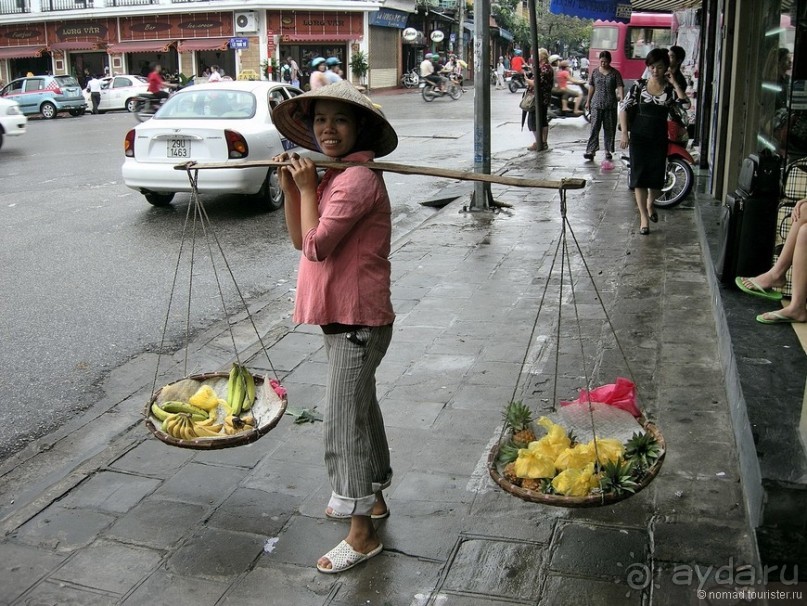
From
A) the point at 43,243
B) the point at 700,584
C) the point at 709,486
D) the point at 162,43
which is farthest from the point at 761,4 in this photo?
the point at 162,43

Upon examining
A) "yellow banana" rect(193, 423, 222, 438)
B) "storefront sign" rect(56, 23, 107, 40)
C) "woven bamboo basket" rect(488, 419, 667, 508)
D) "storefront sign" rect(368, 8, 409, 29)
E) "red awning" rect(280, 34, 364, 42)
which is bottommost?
"yellow banana" rect(193, 423, 222, 438)

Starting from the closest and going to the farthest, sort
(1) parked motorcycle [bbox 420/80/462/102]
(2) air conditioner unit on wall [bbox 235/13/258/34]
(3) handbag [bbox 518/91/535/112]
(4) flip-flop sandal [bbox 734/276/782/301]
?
1. (4) flip-flop sandal [bbox 734/276/782/301]
2. (3) handbag [bbox 518/91/535/112]
3. (1) parked motorcycle [bbox 420/80/462/102]
4. (2) air conditioner unit on wall [bbox 235/13/258/34]

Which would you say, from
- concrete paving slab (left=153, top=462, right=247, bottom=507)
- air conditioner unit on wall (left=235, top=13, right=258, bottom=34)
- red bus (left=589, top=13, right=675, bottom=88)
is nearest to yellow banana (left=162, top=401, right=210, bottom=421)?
concrete paving slab (left=153, top=462, right=247, bottom=507)

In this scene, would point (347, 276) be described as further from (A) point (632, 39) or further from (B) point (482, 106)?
(A) point (632, 39)

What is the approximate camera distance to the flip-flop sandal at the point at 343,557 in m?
3.10

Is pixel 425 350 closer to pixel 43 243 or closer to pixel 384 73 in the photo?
pixel 43 243

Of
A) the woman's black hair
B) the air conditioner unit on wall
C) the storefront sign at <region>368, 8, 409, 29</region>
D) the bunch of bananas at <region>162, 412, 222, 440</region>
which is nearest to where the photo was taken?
the bunch of bananas at <region>162, 412, 222, 440</region>

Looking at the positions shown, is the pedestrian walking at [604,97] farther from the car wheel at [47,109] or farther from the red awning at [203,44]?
the red awning at [203,44]

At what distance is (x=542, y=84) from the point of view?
594 inches

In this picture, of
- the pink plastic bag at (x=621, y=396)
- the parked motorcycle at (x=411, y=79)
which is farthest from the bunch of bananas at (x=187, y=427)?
the parked motorcycle at (x=411, y=79)

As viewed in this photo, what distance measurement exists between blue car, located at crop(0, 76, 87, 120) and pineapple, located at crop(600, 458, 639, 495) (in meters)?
29.3

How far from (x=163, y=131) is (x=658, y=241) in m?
5.68

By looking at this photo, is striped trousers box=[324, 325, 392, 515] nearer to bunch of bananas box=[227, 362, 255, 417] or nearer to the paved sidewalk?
the paved sidewalk

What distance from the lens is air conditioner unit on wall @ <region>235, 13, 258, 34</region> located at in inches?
1628
